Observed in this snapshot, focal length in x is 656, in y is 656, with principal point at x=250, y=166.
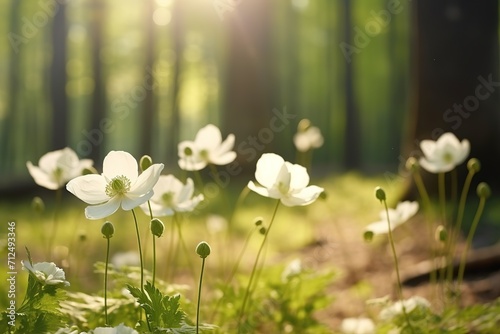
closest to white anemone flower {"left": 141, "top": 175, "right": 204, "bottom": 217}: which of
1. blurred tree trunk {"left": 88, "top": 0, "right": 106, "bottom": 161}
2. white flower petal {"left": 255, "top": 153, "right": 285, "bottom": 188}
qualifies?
white flower petal {"left": 255, "top": 153, "right": 285, "bottom": 188}

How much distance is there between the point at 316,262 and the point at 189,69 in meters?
16.4

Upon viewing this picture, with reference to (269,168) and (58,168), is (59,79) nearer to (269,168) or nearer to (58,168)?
(58,168)

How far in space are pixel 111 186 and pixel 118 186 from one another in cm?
2

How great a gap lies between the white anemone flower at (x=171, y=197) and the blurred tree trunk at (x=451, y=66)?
3.48 m

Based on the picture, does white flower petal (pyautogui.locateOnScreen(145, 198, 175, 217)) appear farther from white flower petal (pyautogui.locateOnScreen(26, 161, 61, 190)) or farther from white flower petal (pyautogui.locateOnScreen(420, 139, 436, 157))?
white flower petal (pyautogui.locateOnScreen(420, 139, 436, 157))

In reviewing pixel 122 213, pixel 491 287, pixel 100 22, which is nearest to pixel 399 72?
pixel 100 22

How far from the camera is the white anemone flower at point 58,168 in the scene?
86.5 inches

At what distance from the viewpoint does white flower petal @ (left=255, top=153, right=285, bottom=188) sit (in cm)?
168

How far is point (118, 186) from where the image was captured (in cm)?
144

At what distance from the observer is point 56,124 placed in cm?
1230

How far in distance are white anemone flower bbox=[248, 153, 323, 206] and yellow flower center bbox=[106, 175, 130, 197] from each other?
1.17 feet

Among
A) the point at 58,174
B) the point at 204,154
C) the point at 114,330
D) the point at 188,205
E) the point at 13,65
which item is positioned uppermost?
the point at 13,65

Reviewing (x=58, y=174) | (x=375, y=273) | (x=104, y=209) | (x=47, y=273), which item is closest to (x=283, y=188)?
(x=104, y=209)

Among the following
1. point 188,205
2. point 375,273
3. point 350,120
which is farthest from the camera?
point 350,120
